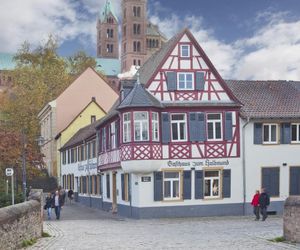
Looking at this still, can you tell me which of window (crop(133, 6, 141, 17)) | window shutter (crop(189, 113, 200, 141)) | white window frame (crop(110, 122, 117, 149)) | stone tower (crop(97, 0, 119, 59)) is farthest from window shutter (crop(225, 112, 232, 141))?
stone tower (crop(97, 0, 119, 59))

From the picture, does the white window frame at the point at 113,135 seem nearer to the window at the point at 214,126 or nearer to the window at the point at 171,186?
the window at the point at 171,186

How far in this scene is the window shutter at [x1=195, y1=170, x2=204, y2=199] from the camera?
3312cm

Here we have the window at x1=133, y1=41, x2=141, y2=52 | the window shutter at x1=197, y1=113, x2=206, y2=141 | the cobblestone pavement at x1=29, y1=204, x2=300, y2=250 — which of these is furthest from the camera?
the window at x1=133, y1=41, x2=141, y2=52

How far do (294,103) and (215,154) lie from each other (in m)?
6.13

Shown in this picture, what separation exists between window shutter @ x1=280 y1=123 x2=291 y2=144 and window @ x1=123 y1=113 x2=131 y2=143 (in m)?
8.77

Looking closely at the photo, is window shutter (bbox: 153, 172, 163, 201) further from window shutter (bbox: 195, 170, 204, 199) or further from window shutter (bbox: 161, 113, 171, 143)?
window shutter (bbox: 195, 170, 204, 199)

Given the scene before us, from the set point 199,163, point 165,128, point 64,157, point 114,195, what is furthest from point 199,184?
point 64,157

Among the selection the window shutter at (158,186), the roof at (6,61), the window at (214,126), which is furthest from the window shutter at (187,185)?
the roof at (6,61)

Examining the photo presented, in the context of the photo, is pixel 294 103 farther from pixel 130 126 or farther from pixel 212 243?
pixel 212 243

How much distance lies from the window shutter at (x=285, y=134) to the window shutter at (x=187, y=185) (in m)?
5.75

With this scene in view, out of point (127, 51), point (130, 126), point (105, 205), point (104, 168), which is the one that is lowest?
point (105, 205)

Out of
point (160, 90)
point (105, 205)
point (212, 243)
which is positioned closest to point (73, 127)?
point (105, 205)

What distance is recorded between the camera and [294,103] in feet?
118

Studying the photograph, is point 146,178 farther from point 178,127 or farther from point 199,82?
point 199,82
